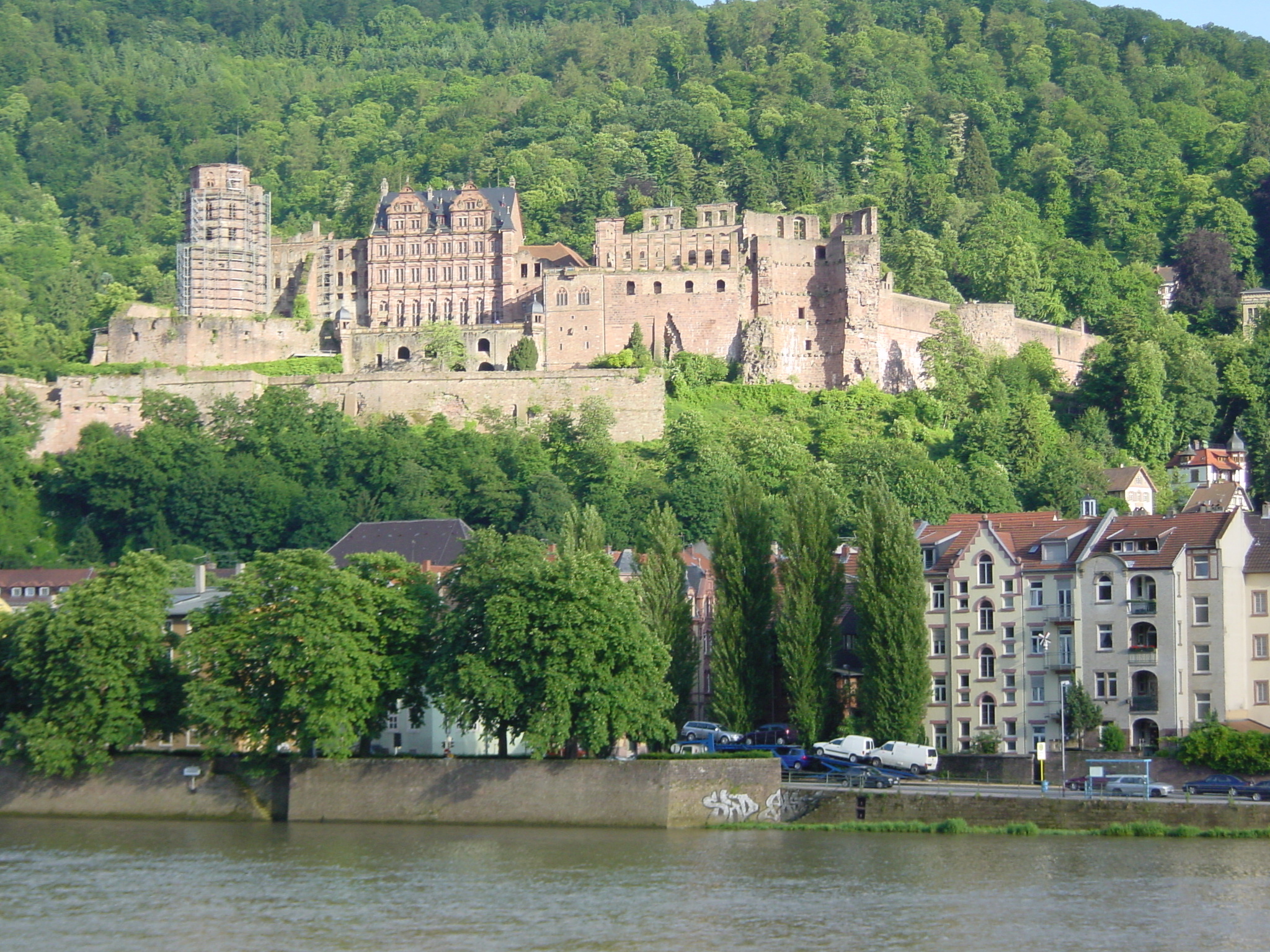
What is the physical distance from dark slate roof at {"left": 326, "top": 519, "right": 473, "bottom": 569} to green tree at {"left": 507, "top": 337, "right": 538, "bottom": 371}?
27.8 meters

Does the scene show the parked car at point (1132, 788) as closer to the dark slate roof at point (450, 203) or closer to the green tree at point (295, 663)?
the green tree at point (295, 663)

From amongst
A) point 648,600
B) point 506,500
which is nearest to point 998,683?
point 648,600

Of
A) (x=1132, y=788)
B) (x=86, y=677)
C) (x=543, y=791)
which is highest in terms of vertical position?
(x=86, y=677)

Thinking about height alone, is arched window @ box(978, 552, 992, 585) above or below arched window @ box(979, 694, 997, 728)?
above

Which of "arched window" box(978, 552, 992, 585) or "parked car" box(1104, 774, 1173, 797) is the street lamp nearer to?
"arched window" box(978, 552, 992, 585)

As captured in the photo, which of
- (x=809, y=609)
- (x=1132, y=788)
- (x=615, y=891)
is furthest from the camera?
(x=809, y=609)

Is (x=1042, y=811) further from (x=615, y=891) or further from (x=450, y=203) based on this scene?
(x=450, y=203)

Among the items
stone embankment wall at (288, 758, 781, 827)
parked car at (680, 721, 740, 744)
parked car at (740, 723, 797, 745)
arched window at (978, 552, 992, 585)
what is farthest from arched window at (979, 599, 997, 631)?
stone embankment wall at (288, 758, 781, 827)

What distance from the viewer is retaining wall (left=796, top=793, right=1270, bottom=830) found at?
56.2 metres

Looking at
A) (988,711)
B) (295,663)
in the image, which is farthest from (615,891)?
(988,711)

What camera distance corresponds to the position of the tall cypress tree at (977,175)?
165 m

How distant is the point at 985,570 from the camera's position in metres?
70.5

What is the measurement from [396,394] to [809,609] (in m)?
53.7

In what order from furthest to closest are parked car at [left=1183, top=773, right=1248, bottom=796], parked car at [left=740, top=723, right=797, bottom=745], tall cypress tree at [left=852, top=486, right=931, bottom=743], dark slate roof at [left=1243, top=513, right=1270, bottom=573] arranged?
1. parked car at [left=740, top=723, right=797, bottom=745]
2. tall cypress tree at [left=852, top=486, right=931, bottom=743]
3. dark slate roof at [left=1243, top=513, right=1270, bottom=573]
4. parked car at [left=1183, top=773, right=1248, bottom=796]
